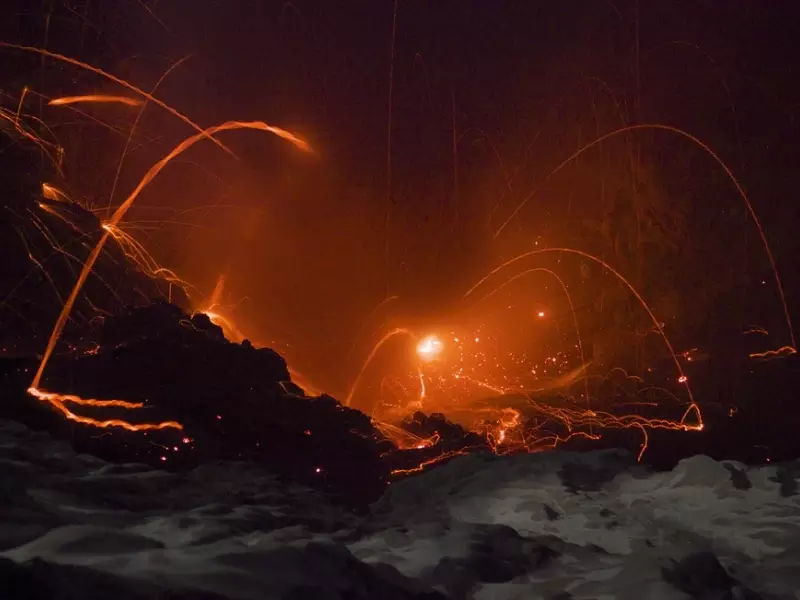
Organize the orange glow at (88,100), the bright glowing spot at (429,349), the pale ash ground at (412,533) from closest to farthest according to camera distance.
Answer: the pale ash ground at (412,533)
the orange glow at (88,100)
the bright glowing spot at (429,349)

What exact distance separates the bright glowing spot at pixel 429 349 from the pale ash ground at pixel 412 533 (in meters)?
14.2

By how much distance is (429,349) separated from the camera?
22.8 meters

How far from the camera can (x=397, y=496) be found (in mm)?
7633

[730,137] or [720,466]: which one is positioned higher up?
[730,137]

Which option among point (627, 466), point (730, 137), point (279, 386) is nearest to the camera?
point (627, 466)

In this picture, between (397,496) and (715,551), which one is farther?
(397,496)

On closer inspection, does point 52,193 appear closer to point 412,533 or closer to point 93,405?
point 93,405

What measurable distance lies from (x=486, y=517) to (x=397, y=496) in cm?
135

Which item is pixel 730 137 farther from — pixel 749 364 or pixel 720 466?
pixel 720 466

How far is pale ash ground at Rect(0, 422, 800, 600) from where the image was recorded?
154 inches

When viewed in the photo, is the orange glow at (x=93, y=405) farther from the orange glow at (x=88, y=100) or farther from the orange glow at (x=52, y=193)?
the orange glow at (x=88, y=100)

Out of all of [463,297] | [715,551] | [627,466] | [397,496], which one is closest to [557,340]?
[463,297]

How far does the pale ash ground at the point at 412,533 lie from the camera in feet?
12.9

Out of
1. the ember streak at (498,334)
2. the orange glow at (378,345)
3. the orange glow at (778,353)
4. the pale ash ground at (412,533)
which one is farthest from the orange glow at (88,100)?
the orange glow at (778,353)
